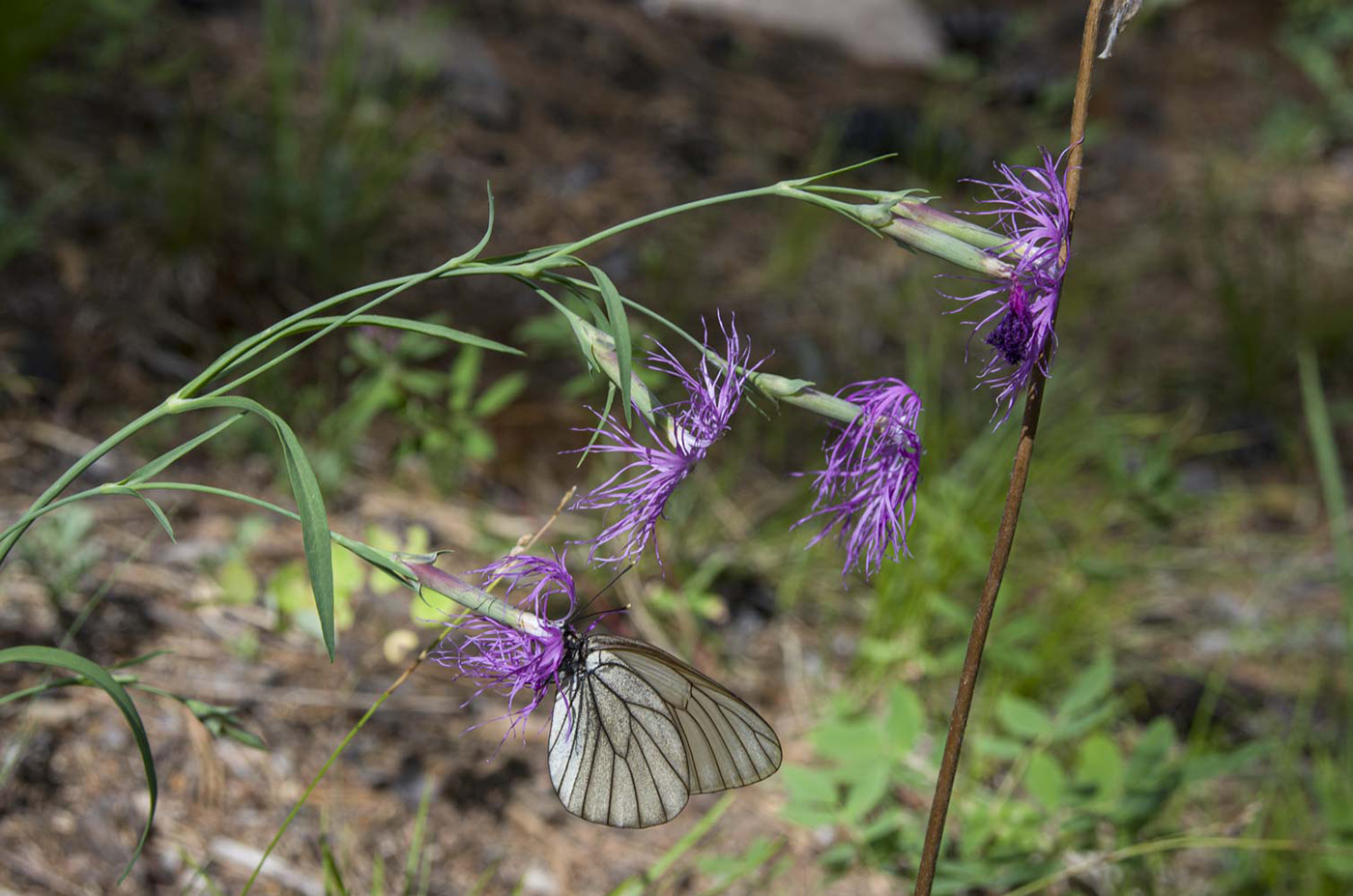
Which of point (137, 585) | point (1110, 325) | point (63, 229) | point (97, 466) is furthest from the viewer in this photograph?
point (1110, 325)

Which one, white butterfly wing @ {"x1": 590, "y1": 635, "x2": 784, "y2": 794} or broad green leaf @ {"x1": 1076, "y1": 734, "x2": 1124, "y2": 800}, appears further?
broad green leaf @ {"x1": 1076, "y1": 734, "x2": 1124, "y2": 800}

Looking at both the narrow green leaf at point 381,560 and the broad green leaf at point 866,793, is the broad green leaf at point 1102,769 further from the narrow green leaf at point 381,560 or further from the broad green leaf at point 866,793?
the narrow green leaf at point 381,560

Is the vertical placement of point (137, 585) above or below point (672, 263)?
below

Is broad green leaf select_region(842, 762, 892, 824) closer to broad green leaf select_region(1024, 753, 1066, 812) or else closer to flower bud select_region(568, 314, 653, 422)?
broad green leaf select_region(1024, 753, 1066, 812)

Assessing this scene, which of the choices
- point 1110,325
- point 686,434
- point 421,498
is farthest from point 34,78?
point 1110,325

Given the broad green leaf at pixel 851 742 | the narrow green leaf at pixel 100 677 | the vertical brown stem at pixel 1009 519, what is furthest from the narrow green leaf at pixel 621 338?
the broad green leaf at pixel 851 742

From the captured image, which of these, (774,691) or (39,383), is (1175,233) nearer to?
(774,691)

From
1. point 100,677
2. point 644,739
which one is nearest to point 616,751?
point 644,739

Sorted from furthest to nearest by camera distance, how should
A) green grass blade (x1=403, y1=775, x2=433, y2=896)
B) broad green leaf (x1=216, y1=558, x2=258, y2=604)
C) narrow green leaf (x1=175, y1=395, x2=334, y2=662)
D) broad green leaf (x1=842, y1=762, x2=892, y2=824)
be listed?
broad green leaf (x1=216, y1=558, x2=258, y2=604), broad green leaf (x1=842, y1=762, x2=892, y2=824), green grass blade (x1=403, y1=775, x2=433, y2=896), narrow green leaf (x1=175, y1=395, x2=334, y2=662)

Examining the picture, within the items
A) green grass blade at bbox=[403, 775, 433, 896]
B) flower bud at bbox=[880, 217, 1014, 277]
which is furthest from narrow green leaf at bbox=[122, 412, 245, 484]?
green grass blade at bbox=[403, 775, 433, 896]
